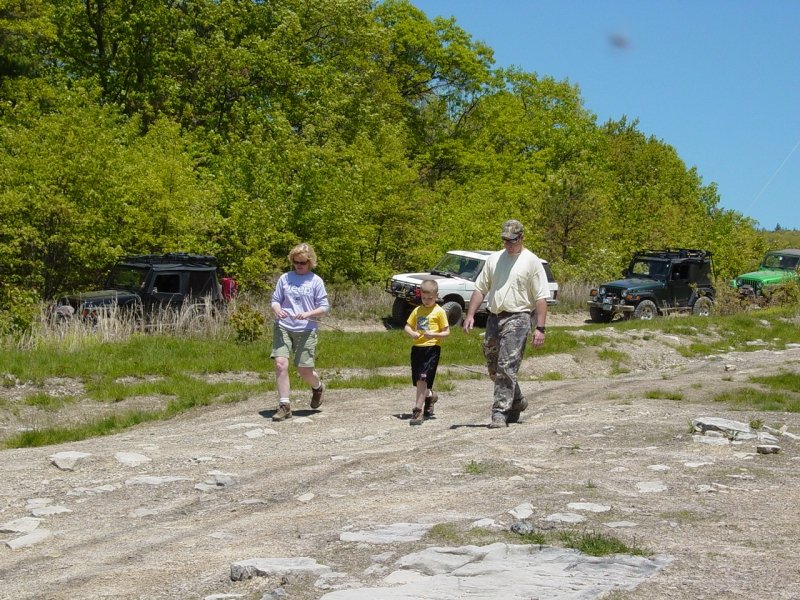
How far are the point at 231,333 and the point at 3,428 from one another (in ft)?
23.1

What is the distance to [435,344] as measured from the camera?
11.4 m

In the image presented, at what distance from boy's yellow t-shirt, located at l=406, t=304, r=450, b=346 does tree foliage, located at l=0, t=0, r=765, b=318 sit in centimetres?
1080

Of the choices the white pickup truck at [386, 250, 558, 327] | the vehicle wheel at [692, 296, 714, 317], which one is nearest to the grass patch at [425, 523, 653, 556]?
the white pickup truck at [386, 250, 558, 327]

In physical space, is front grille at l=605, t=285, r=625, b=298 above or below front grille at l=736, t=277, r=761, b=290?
below

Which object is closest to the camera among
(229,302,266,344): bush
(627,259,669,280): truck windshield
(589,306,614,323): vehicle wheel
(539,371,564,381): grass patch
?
(539,371,564,381): grass patch

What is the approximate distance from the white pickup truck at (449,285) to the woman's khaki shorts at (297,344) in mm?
13850

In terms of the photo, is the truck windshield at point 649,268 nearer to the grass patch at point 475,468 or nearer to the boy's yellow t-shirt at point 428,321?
the boy's yellow t-shirt at point 428,321

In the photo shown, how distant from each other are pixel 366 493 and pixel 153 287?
45.6 ft

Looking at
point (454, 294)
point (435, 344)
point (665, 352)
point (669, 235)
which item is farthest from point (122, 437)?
point (669, 235)

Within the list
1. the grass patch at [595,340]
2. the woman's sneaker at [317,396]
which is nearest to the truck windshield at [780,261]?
the grass patch at [595,340]

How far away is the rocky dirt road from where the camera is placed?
18.6ft

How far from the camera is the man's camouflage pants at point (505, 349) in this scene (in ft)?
33.7

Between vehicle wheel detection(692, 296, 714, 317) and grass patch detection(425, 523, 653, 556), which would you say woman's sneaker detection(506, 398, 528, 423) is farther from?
vehicle wheel detection(692, 296, 714, 317)

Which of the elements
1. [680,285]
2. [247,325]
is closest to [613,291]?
[680,285]
